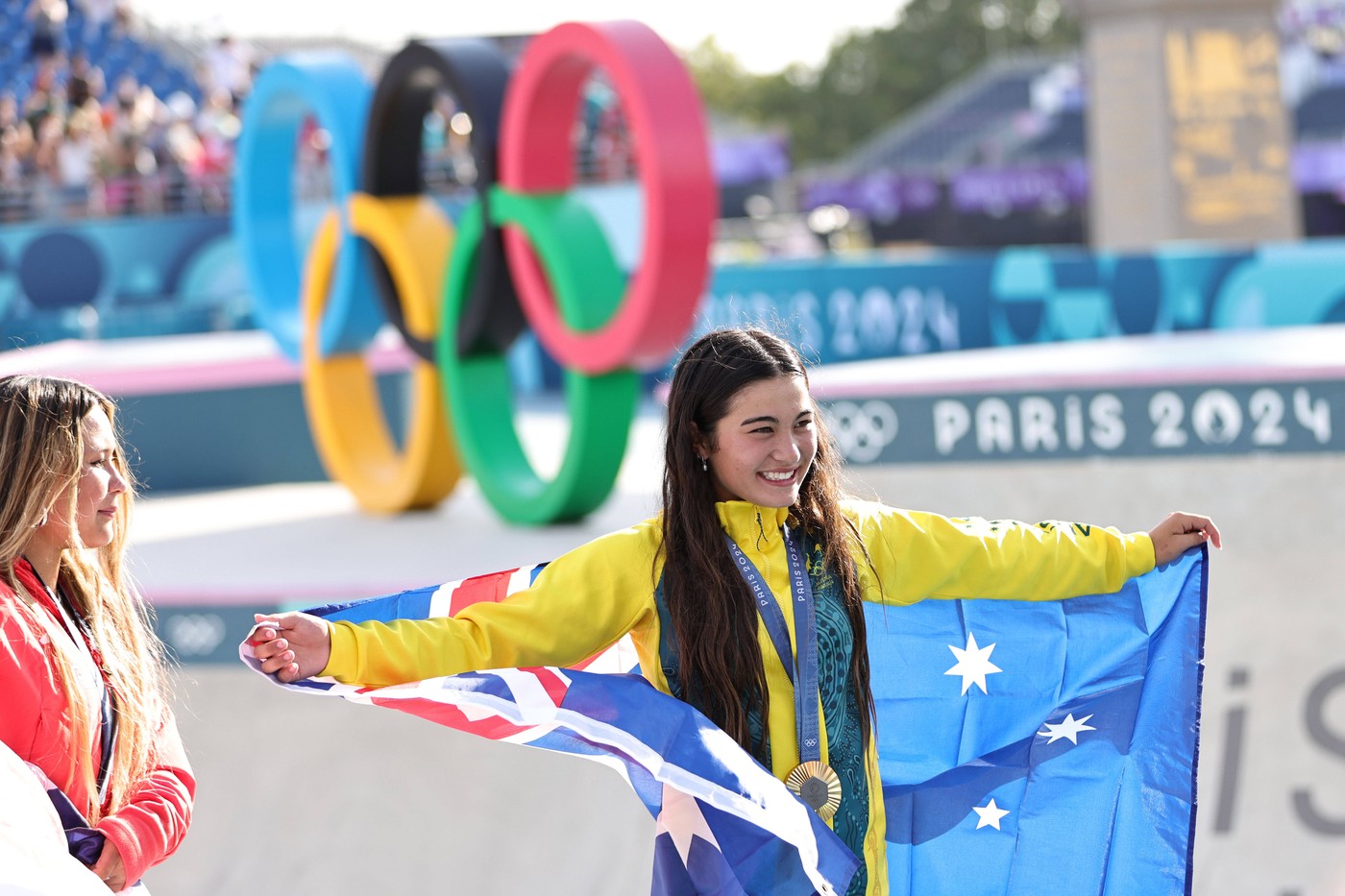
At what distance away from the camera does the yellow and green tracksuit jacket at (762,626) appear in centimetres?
249

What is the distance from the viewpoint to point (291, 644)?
2.38 m

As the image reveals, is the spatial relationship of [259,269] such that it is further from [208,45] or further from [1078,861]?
[208,45]

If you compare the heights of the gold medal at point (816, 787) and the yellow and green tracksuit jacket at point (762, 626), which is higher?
the yellow and green tracksuit jacket at point (762, 626)

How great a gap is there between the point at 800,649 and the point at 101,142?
15.4 m

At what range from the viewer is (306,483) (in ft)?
33.4

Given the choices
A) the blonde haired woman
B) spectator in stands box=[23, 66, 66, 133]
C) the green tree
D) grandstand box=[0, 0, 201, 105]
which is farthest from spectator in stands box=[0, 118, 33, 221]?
the green tree

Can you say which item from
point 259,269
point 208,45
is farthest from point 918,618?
point 208,45

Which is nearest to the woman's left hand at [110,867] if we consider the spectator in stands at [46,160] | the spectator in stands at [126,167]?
the spectator in stands at [46,160]

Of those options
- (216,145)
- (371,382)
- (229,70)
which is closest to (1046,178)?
(229,70)

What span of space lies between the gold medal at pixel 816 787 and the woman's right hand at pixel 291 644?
75 cm

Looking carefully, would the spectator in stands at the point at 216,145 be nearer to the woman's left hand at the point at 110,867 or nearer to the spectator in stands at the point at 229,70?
the spectator in stands at the point at 229,70

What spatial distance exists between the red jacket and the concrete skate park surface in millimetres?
2881

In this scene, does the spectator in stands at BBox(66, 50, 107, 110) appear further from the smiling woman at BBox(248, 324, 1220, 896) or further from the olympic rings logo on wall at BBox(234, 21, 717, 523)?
the smiling woman at BBox(248, 324, 1220, 896)

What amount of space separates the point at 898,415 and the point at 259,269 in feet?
13.5
